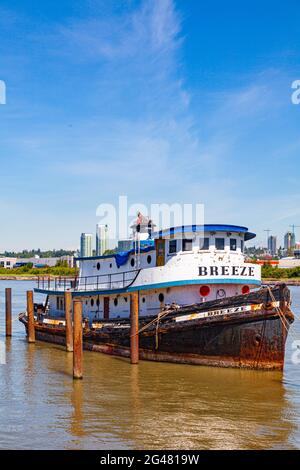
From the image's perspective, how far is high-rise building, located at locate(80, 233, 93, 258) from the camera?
32.1 meters

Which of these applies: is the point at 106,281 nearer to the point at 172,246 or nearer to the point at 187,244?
the point at 172,246

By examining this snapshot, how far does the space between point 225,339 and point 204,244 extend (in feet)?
13.5

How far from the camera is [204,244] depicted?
2389cm

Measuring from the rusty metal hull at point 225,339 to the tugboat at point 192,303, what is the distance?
0.04 meters

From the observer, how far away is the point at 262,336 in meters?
21.1

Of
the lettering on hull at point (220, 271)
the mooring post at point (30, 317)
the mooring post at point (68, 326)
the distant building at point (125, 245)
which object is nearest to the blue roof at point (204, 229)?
the lettering on hull at point (220, 271)

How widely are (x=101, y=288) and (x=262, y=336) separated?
10.1 m

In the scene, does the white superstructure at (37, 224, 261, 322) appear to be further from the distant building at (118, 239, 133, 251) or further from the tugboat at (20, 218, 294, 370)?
the distant building at (118, 239, 133, 251)

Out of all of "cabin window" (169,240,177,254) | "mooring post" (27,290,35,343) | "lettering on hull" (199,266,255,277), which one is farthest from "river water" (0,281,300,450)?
"mooring post" (27,290,35,343)

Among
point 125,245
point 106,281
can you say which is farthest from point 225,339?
point 125,245

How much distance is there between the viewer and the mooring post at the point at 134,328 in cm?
2262

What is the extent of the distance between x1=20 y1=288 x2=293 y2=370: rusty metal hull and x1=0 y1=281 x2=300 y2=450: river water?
1.34 feet

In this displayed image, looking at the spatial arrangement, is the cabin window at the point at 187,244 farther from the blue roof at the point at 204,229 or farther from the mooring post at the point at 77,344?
the mooring post at the point at 77,344
